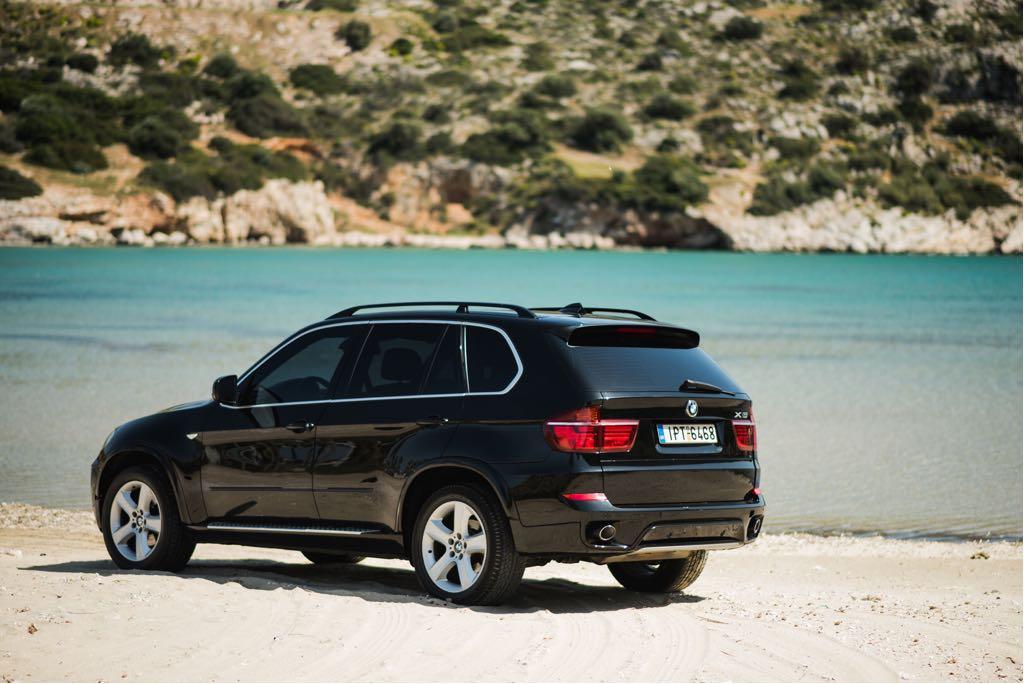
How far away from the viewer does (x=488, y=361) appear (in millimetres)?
7734

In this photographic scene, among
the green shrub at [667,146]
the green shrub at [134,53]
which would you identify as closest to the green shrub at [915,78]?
the green shrub at [667,146]

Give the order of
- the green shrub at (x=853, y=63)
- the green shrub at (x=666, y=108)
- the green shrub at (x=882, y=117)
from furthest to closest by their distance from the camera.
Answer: the green shrub at (x=853, y=63)
the green shrub at (x=882, y=117)
the green shrub at (x=666, y=108)

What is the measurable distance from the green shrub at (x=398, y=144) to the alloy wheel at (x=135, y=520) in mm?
107080

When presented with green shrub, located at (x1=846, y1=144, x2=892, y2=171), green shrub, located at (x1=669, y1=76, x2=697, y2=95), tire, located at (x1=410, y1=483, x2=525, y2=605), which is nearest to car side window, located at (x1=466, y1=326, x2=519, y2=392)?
tire, located at (x1=410, y1=483, x2=525, y2=605)

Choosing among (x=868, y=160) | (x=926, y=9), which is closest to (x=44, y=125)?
(x=868, y=160)

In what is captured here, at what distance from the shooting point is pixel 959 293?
2963 inches

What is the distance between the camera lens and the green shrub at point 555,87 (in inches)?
5243

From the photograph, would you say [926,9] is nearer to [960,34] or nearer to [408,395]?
[960,34]

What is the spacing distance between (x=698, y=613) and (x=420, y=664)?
7.16 ft

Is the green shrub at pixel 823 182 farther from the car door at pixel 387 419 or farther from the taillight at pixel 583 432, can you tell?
the taillight at pixel 583 432

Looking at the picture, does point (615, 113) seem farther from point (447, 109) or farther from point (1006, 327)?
point (1006, 327)

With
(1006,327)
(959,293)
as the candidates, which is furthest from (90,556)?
(959,293)

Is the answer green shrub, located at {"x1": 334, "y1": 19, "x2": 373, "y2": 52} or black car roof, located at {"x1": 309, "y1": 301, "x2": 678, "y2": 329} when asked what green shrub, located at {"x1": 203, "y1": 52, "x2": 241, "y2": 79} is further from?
black car roof, located at {"x1": 309, "y1": 301, "x2": 678, "y2": 329}

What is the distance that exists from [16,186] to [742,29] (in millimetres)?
77145
